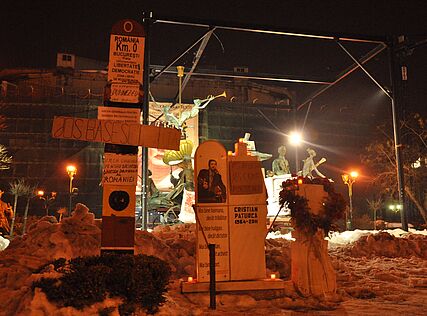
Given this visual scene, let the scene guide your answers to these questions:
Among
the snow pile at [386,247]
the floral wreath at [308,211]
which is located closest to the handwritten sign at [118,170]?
the floral wreath at [308,211]

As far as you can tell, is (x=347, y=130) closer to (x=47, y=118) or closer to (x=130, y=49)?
(x=47, y=118)

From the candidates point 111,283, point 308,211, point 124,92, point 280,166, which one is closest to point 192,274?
point 308,211

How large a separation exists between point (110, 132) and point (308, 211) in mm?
3716

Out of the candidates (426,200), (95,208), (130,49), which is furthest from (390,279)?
(95,208)

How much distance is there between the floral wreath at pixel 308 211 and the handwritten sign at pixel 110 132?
8.31ft

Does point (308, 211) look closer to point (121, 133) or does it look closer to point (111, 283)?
point (121, 133)

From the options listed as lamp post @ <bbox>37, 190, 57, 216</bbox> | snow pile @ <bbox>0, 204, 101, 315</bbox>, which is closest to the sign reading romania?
snow pile @ <bbox>0, 204, 101, 315</bbox>

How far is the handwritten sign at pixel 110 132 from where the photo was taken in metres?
6.46

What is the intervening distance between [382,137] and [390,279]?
89.8 ft

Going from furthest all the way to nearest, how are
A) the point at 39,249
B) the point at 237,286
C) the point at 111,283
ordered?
the point at 39,249, the point at 237,286, the point at 111,283

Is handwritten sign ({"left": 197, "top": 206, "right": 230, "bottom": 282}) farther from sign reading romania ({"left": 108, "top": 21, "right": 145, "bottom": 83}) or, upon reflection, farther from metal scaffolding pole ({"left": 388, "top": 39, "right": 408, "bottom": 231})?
metal scaffolding pole ({"left": 388, "top": 39, "right": 408, "bottom": 231})

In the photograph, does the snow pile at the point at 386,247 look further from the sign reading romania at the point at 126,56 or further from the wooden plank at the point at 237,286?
the sign reading romania at the point at 126,56

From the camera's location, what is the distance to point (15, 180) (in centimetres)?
3203

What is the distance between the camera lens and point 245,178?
822 cm
